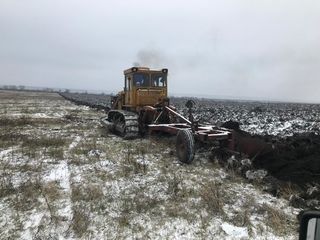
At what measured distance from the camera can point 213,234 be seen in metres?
5.67

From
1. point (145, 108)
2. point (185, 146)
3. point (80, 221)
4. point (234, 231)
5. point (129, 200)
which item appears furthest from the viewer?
point (145, 108)

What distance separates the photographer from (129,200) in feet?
23.1

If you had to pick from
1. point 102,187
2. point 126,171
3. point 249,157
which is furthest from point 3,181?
point 249,157

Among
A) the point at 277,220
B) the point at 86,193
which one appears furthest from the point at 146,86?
the point at 277,220

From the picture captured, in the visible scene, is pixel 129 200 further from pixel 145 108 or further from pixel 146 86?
pixel 146 86

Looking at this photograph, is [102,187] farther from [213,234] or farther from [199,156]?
[199,156]

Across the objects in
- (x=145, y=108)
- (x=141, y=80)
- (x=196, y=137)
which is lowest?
(x=196, y=137)

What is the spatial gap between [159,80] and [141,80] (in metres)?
0.70

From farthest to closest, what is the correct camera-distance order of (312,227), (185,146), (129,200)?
(185,146)
(129,200)
(312,227)

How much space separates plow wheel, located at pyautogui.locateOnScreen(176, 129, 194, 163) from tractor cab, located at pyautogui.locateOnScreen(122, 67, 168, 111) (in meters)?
4.84

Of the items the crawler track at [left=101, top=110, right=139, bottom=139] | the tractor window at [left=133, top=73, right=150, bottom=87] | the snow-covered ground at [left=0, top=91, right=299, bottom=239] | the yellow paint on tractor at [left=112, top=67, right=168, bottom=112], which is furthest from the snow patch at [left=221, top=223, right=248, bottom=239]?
the tractor window at [left=133, top=73, right=150, bottom=87]

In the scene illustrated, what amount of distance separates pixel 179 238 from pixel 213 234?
50 centimetres

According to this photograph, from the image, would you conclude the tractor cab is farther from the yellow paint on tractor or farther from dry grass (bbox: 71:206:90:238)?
dry grass (bbox: 71:206:90:238)

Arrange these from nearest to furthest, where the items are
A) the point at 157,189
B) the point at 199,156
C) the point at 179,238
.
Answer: the point at 179,238 → the point at 157,189 → the point at 199,156
